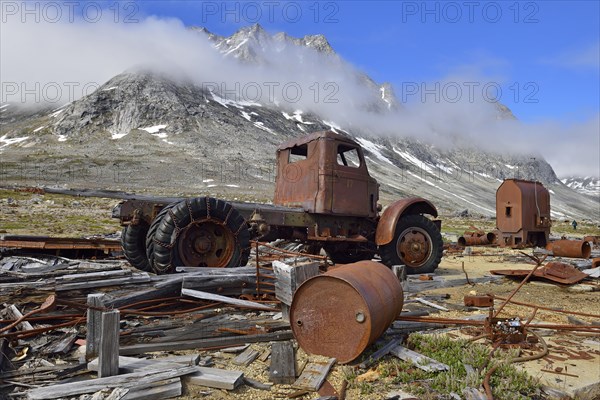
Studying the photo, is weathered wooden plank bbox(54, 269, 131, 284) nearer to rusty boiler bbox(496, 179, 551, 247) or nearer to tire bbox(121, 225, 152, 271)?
tire bbox(121, 225, 152, 271)

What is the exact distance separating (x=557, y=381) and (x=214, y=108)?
368 ft

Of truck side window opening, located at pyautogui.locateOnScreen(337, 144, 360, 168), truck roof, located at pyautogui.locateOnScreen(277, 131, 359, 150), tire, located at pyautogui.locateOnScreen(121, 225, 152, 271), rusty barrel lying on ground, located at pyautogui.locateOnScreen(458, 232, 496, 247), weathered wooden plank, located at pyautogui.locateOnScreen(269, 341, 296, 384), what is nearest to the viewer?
weathered wooden plank, located at pyautogui.locateOnScreen(269, 341, 296, 384)

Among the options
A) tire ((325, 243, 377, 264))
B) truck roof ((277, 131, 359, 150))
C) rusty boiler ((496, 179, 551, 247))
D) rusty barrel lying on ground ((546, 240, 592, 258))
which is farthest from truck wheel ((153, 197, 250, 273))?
rusty boiler ((496, 179, 551, 247))

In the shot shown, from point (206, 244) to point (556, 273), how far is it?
313 inches

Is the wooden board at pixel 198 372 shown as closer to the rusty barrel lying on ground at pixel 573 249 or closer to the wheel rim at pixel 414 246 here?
the wheel rim at pixel 414 246

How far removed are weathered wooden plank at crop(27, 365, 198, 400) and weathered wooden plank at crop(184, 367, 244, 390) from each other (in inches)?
2.6

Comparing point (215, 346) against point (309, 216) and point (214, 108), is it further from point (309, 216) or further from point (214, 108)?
point (214, 108)

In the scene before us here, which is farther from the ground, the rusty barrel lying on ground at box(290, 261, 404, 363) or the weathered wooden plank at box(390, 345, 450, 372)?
the rusty barrel lying on ground at box(290, 261, 404, 363)

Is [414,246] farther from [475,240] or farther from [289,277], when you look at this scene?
[475,240]

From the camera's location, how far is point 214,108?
110688mm

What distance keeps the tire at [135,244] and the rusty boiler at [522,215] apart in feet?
55.2

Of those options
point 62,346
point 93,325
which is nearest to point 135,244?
point 62,346

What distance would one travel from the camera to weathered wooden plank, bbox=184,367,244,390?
12.3 feet

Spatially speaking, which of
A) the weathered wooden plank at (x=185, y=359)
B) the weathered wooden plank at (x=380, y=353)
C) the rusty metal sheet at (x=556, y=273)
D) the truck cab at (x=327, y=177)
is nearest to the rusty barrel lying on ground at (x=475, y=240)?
the rusty metal sheet at (x=556, y=273)
